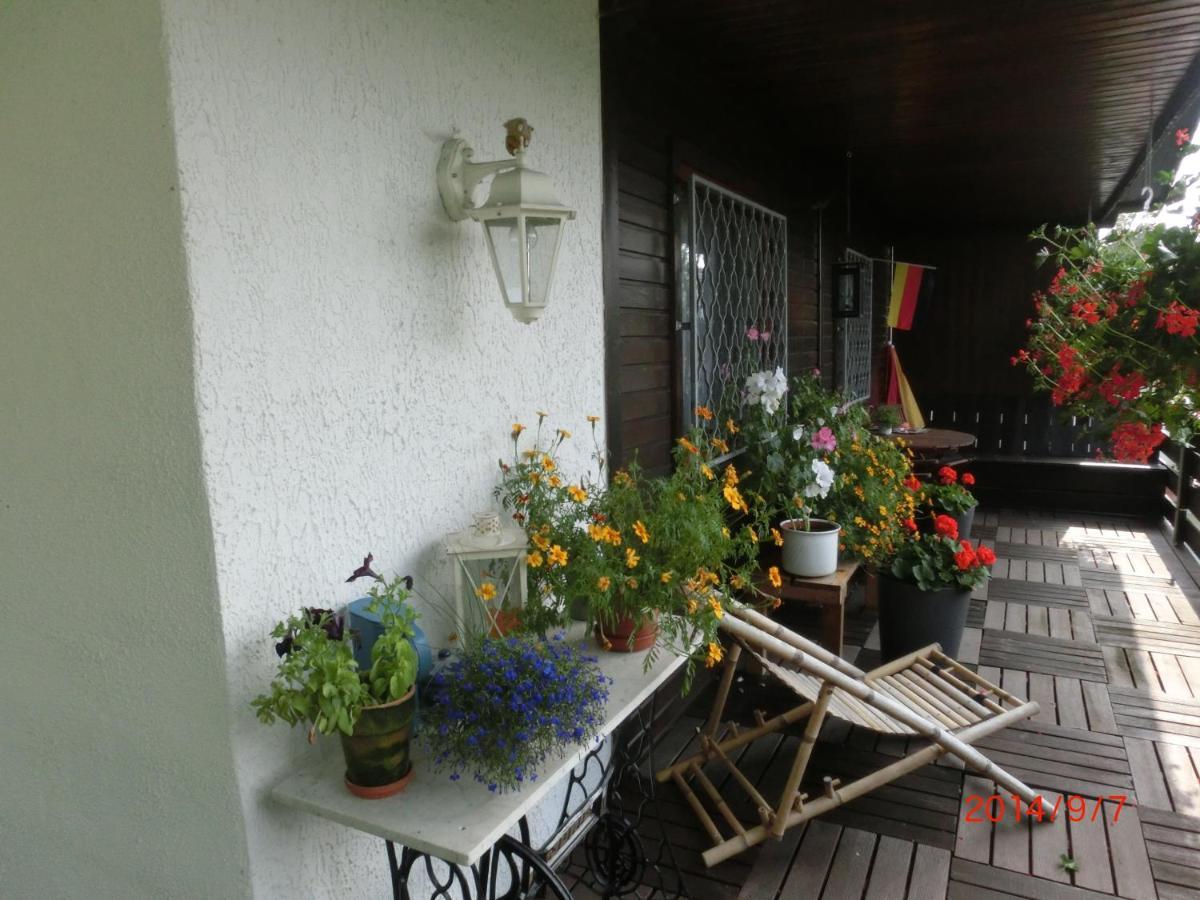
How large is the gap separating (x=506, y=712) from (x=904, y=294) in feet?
21.9

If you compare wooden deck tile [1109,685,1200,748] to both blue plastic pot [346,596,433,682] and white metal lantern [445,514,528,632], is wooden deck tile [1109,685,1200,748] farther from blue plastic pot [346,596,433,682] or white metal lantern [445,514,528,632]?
blue plastic pot [346,596,433,682]

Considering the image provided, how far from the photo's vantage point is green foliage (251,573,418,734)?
4.15 feet

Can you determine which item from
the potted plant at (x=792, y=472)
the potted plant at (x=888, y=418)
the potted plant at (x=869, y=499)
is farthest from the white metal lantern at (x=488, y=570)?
the potted plant at (x=888, y=418)

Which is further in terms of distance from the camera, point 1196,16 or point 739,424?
point 739,424

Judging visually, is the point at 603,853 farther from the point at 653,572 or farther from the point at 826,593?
the point at 826,593

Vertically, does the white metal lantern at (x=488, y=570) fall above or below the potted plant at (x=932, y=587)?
above

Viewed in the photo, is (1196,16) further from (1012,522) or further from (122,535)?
(1012,522)

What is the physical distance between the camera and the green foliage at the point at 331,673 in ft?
4.15

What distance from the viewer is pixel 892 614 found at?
11.3 feet

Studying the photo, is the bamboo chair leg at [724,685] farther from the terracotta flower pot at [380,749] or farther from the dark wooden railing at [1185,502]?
the dark wooden railing at [1185,502]

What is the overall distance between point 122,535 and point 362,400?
0.49 meters

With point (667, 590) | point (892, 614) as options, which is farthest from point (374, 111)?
point (892, 614)

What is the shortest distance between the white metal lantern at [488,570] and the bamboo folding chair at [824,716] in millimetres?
582

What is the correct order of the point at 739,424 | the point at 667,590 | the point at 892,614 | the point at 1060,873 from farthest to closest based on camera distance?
1. the point at 739,424
2. the point at 892,614
3. the point at 1060,873
4. the point at 667,590
